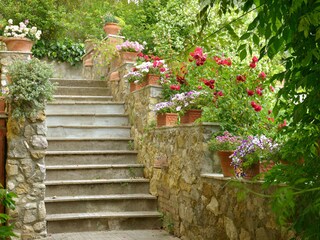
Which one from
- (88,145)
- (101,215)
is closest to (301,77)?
(101,215)

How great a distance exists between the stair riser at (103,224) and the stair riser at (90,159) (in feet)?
4.15

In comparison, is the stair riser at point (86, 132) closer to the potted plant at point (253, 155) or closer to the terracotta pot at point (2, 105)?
the terracotta pot at point (2, 105)

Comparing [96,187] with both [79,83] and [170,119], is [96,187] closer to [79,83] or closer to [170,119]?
[170,119]

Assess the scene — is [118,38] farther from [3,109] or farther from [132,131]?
[3,109]

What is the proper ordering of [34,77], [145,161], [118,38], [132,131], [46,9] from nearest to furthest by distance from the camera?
1. [34,77]
2. [145,161]
3. [132,131]
4. [118,38]
5. [46,9]

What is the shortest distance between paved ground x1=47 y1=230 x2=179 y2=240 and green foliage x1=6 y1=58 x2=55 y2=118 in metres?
Answer: 1.46

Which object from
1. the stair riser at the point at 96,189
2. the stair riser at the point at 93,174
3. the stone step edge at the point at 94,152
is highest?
the stone step edge at the point at 94,152

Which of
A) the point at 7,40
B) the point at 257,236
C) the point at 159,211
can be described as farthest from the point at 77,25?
the point at 257,236

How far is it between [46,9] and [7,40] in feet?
16.7

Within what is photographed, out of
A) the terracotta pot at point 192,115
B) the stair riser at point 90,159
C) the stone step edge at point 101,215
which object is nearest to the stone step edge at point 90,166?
the stair riser at point 90,159

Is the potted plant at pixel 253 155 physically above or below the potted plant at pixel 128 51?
below

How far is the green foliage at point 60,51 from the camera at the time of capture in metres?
12.9

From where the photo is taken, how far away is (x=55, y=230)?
6.23 metres

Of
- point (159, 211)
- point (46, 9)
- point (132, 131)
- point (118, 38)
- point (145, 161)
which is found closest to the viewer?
point (159, 211)
